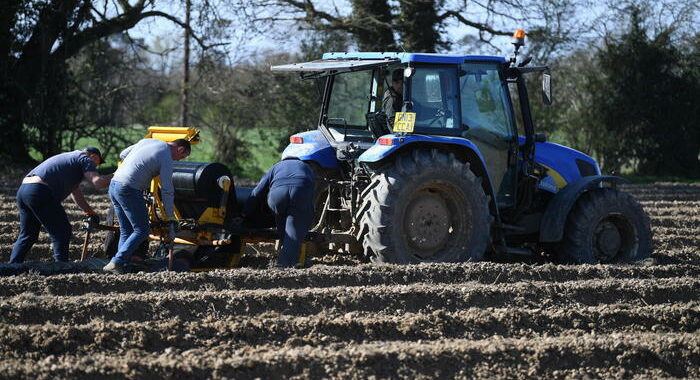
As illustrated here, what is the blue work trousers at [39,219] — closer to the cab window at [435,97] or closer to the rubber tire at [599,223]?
the cab window at [435,97]

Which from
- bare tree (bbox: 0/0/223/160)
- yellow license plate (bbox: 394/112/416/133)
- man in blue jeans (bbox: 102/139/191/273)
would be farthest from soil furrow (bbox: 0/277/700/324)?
bare tree (bbox: 0/0/223/160)

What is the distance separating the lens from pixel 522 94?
7.80 m

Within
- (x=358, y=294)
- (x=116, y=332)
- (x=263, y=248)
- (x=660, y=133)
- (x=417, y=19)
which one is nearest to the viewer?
(x=116, y=332)

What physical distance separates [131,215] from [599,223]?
4.01 meters

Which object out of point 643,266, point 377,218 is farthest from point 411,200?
point 643,266

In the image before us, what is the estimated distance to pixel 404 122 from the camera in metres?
6.98

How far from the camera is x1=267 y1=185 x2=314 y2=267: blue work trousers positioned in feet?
23.1

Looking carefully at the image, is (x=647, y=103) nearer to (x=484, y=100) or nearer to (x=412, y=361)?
(x=484, y=100)

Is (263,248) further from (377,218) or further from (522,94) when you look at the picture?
(522,94)

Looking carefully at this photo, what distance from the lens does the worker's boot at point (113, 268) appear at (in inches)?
262

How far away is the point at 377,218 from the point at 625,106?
1554cm

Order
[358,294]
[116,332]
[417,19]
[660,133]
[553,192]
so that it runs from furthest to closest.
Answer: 1. [660,133]
2. [417,19]
3. [553,192]
4. [358,294]
5. [116,332]

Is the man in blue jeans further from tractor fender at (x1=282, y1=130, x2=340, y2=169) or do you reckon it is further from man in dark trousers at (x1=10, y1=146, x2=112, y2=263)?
tractor fender at (x1=282, y1=130, x2=340, y2=169)

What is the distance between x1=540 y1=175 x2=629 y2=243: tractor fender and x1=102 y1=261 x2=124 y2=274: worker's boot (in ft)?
11.5
